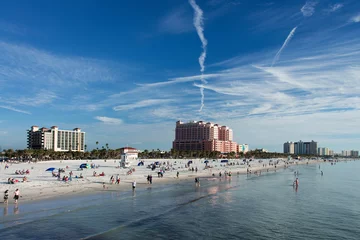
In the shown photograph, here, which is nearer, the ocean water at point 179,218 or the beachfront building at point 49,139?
the ocean water at point 179,218

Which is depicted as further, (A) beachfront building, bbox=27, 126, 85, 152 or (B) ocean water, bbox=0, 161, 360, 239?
(A) beachfront building, bbox=27, 126, 85, 152

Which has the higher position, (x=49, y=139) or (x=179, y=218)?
(x=49, y=139)

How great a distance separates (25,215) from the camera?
875 inches

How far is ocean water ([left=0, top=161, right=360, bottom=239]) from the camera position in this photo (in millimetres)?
19031

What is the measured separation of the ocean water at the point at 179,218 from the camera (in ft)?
62.4

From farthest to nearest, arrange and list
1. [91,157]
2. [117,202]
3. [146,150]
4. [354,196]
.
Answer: [146,150], [91,157], [354,196], [117,202]

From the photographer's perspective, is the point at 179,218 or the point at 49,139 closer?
the point at 179,218

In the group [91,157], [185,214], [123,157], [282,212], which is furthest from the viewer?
[91,157]

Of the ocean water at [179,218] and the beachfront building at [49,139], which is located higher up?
the beachfront building at [49,139]

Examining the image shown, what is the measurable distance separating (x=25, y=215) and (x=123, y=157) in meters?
49.7

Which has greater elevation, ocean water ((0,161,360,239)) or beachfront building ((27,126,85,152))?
beachfront building ((27,126,85,152))

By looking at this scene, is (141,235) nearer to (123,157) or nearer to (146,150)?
(123,157)

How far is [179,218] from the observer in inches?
923

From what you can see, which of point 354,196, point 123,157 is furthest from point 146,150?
point 354,196
